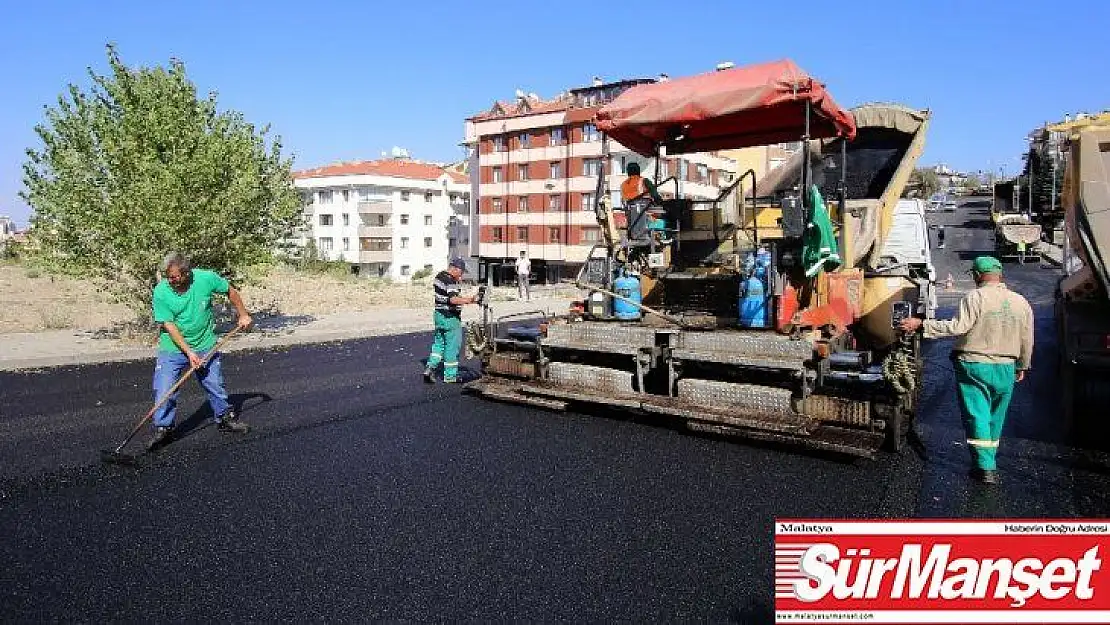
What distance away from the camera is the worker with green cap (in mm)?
4910

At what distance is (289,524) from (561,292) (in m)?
25.0

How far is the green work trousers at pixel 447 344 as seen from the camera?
8820 mm

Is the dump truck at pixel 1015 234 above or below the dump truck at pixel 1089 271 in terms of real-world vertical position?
above

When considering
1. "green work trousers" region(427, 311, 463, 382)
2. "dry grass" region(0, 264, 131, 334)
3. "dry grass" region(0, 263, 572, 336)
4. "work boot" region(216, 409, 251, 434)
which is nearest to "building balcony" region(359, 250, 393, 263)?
"dry grass" region(0, 263, 572, 336)

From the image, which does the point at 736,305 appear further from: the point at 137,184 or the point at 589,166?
the point at 589,166

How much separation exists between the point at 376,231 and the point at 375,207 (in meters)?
1.98

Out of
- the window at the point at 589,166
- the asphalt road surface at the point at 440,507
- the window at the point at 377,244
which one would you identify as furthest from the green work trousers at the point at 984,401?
the window at the point at 377,244

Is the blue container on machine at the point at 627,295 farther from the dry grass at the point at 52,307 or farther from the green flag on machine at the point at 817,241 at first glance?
the dry grass at the point at 52,307

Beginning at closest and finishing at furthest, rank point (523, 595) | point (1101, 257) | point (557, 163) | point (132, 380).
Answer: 1. point (523, 595)
2. point (1101, 257)
3. point (132, 380)
4. point (557, 163)

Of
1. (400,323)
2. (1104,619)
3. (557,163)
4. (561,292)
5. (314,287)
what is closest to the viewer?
(1104,619)

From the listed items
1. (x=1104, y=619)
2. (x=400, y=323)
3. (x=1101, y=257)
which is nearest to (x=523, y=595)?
(x=1104, y=619)

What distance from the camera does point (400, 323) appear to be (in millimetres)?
16844

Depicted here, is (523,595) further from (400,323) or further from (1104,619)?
(400,323)

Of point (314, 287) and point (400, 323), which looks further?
point (314, 287)
